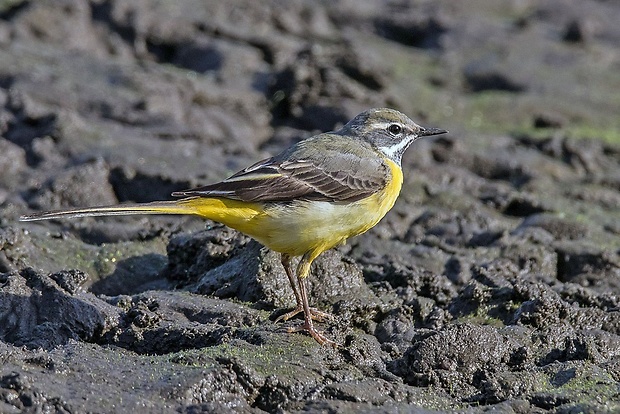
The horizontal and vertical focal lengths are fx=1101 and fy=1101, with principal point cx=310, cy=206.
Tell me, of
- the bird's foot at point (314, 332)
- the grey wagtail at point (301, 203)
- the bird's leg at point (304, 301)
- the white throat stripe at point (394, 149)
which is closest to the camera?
the bird's foot at point (314, 332)

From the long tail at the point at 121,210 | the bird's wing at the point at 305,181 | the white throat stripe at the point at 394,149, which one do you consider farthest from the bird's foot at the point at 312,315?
the white throat stripe at the point at 394,149

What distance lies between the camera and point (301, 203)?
27.1 feet

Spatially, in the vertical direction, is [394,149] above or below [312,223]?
above

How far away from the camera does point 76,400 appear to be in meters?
6.26

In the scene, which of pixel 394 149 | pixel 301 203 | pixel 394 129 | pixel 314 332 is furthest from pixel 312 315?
pixel 394 129

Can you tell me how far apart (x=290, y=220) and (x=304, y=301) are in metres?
0.61

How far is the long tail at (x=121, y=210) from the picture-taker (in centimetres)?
762

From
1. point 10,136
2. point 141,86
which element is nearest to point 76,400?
point 10,136

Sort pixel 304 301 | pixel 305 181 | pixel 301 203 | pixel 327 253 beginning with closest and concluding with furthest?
pixel 304 301, pixel 301 203, pixel 305 181, pixel 327 253

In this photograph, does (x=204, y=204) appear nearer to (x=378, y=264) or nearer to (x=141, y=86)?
(x=378, y=264)

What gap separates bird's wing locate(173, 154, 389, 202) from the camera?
8.12 meters

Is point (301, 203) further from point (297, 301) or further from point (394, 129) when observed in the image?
point (394, 129)

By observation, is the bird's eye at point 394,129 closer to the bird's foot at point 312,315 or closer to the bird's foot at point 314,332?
the bird's foot at point 312,315

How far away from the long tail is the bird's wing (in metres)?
0.10
